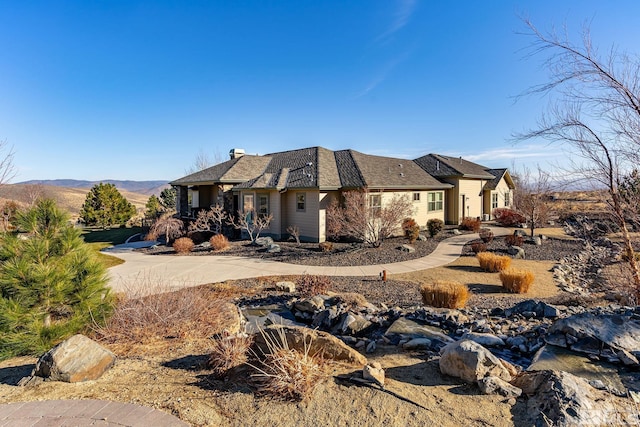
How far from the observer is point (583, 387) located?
342 cm

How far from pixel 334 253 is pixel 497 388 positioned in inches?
478

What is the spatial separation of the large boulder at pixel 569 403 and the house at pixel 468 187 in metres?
22.5

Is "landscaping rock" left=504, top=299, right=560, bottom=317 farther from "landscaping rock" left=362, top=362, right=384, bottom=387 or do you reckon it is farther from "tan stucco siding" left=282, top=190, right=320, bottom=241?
"tan stucco siding" left=282, top=190, right=320, bottom=241

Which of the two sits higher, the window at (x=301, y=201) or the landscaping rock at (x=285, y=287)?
the window at (x=301, y=201)

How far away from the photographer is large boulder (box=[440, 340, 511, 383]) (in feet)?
12.3

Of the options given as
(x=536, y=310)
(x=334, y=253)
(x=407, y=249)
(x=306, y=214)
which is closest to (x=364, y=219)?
(x=334, y=253)

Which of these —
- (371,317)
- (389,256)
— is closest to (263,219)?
(389,256)

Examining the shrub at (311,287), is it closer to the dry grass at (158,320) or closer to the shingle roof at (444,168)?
the dry grass at (158,320)

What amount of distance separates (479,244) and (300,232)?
9.33 meters

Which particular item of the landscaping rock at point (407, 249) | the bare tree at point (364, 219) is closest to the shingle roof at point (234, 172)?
the bare tree at point (364, 219)

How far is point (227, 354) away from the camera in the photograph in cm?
415

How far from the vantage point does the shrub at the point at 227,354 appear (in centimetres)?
414

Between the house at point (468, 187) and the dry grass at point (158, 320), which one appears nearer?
the dry grass at point (158, 320)

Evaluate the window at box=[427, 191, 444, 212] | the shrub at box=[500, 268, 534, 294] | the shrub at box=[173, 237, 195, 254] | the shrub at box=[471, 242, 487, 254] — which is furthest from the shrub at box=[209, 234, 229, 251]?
the window at box=[427, 191, 444, 212]
